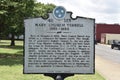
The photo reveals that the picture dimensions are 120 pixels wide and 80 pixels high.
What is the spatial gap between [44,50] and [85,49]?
2.88ft

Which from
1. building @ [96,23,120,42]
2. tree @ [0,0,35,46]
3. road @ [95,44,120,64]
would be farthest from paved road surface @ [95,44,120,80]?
building @ [96,23,120,42]

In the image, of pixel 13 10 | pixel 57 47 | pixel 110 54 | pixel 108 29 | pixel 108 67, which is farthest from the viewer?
pixel 108 29

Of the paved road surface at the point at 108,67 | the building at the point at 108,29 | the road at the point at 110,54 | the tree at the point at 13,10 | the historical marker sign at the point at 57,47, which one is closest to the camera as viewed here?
the historical marker sign at the point at 57,47

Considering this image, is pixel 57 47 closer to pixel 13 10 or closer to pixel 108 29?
pixel 13 10

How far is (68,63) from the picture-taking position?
9352 mm

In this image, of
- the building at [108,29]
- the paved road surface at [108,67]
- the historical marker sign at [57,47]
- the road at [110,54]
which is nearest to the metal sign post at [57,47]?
the historical marker sign at [57,47]

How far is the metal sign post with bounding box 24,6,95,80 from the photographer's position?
9367mm

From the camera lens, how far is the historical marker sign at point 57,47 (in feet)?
30.7

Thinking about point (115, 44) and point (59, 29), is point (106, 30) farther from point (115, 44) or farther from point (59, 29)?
point (59, 29)

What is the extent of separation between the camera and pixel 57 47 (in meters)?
9.36

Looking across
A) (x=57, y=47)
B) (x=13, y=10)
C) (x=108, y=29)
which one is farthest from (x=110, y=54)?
(x=108, y=29)

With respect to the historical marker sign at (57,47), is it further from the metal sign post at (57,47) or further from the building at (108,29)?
the building at (108,29)

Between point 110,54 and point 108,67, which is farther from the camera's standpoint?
point 110,54

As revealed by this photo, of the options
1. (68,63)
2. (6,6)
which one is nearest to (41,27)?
(68,63)
